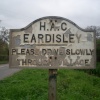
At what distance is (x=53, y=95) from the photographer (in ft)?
17.9

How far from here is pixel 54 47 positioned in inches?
209

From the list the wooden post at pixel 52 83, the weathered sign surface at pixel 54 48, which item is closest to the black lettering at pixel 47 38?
the weathered sign surface at pixel 54 48

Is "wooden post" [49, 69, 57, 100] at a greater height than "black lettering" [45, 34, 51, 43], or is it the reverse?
"black lettering" [45, 34, 51, 43]

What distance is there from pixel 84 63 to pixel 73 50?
1.05 ft

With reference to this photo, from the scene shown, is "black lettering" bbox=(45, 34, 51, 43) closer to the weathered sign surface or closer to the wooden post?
the weathered sign surface

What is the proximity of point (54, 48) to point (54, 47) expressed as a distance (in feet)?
0.06

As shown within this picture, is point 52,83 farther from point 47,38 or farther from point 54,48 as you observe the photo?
point 47,38

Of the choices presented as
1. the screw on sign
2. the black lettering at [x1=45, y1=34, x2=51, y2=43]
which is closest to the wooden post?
the screw on sign

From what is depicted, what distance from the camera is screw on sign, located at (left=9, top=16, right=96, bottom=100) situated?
17.4 feet

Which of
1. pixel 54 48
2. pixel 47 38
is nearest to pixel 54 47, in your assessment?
pixel 54 48

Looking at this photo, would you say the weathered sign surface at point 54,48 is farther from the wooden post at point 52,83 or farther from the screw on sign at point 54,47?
→ the wooden post at point 52,83

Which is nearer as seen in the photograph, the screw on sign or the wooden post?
the screw on sign

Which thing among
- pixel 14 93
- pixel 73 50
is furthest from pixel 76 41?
pixel 14 93

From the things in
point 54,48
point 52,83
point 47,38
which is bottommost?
point 52,83
